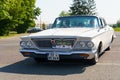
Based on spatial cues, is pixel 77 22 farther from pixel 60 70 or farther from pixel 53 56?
pixel 60 70

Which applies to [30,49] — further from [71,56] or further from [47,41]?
[71,56]

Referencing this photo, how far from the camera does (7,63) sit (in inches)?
418

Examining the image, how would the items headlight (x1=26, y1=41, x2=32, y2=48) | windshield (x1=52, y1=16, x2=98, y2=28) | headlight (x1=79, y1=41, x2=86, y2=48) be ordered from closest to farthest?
1. headlight (x1=79, y1=41, x2=86, y2=48)
2. headlight (x1=26, y1=41, x2=32, y2=48)
3. windshield (x1=52, y1=16, x2=98, y2=28)

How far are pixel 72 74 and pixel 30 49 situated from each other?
1785 mm

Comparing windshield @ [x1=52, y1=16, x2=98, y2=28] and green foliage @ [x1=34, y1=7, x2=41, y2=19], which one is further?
green foliage @ [x1=34, y1=7, x2=41, y2=19]

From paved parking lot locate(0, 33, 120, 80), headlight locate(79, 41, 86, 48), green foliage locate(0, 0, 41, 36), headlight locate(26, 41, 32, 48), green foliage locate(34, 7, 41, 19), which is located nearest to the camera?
paved parking lot locate(0, 33, 120, 80)

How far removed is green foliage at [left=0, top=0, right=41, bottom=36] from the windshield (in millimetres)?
32859

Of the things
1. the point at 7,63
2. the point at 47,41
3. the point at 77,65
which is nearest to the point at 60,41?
the point at 47,41

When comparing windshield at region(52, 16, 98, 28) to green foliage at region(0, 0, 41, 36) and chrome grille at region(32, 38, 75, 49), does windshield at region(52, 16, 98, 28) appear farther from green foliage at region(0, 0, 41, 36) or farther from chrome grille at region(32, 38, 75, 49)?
green foliage at region(0, 0, 41, 36)

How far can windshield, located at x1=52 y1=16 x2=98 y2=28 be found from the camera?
1106cm

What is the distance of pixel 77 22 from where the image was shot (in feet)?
37.1

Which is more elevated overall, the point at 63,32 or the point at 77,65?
the point at 63,32

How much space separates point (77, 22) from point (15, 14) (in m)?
42.9

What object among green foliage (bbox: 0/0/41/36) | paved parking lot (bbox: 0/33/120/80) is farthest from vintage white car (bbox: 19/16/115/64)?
green foliage (bbox: 0/0/41/36)
